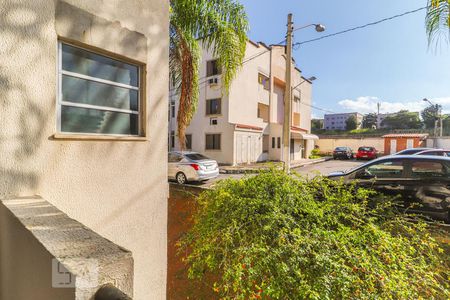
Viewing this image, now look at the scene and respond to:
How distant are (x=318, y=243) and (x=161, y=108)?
10.0ft

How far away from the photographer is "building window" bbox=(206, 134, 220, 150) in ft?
65.1

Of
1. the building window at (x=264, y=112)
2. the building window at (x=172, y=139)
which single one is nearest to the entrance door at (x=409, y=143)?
the building window at (x=264, y=112)

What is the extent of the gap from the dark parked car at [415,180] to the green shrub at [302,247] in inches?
70.7

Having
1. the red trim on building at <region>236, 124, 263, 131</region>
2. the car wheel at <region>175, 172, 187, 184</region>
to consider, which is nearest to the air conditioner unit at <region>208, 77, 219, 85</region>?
the red trim on building at <region>236, 124, 263, 131</region>

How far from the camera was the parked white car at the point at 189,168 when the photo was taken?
11413 millimetres

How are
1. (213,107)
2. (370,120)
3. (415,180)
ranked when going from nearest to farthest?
(415,180), (213,107), (370,120)

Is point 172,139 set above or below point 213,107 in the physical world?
below

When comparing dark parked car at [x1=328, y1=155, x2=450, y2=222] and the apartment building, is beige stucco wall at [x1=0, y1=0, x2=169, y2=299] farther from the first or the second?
the apartment building

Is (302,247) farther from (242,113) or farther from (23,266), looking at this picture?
(242,113)

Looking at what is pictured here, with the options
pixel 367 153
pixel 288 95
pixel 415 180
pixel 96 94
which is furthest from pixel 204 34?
pixel 367 153

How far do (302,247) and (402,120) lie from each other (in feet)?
316

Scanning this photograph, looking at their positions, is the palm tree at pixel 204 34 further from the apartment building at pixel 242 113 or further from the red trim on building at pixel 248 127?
the red trim on building at pixel 248 127

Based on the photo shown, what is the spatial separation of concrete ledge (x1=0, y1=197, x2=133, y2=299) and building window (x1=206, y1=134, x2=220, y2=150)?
18.0 meters

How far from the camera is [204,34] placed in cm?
756
